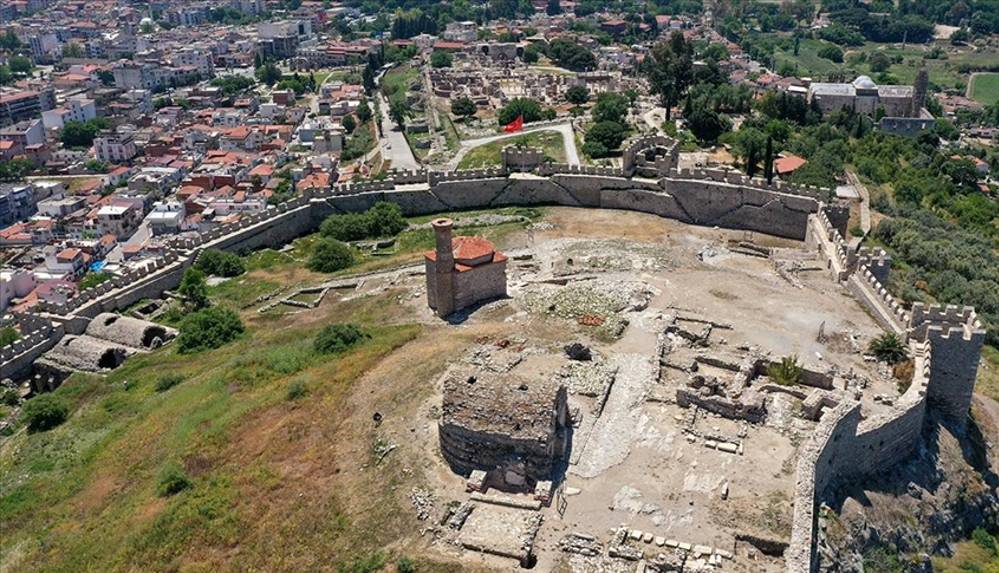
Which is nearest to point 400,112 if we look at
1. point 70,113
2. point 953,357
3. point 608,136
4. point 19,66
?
point 608,136

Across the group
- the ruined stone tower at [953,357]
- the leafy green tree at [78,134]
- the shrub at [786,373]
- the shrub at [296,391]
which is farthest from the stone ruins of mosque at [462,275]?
the leafy green tree at [78,134]

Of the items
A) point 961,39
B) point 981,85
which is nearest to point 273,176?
point 981,85

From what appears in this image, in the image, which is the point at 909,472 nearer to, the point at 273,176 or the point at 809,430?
the point at 809,430

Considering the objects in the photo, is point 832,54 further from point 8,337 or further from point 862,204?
point 8,337

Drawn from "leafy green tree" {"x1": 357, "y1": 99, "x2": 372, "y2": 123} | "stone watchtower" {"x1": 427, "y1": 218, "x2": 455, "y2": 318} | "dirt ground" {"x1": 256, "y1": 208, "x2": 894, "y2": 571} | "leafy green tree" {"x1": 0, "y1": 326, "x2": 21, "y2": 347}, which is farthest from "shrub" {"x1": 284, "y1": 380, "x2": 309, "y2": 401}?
"leafy green tree" {"x1": 357, "y1": 99, "x2": 372, "y2": 123}

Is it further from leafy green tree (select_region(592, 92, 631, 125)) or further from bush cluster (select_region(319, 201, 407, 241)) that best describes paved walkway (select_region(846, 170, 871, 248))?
bush cluster (select_region(319, 201, 407, 241))

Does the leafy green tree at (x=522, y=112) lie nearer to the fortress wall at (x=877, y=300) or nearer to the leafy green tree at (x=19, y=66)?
the fortress wall at (x=877, y=300)

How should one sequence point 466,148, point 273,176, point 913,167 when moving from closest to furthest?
point 913,167
point 466,148
point 273,176
